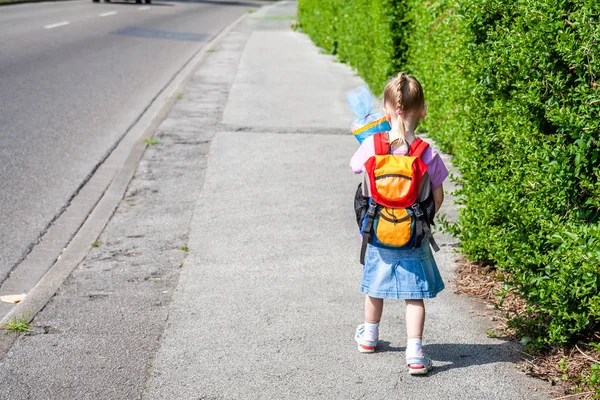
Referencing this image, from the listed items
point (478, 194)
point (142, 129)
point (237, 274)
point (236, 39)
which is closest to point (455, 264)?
point (478, 194)

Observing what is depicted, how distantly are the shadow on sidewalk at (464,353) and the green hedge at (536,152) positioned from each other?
0.50 ft

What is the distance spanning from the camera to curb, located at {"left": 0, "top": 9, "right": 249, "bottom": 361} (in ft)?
14.5

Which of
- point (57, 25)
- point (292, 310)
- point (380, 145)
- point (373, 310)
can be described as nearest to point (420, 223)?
point (380, 145)

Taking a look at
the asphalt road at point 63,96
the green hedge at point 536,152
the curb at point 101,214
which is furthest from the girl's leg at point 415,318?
the asphalt road at point 63,96

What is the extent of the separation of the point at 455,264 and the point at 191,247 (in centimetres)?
170

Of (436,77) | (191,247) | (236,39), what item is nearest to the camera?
(191,247)

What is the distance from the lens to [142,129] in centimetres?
969

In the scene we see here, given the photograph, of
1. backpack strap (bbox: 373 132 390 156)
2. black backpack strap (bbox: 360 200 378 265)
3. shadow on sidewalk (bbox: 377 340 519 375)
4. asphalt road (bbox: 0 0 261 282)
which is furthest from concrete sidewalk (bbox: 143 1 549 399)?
asphalt road (bbox: 0 0 261 282)

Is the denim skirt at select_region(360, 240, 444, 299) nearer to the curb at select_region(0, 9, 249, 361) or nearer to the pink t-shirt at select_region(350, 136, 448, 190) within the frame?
the pink t-shirt at select_region(350, 136, 448, 190)

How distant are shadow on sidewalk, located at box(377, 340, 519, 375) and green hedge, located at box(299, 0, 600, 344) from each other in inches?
6.0

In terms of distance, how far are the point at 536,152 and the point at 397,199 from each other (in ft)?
2.14

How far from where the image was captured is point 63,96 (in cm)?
1159

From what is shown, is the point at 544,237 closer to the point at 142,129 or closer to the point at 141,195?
the point at 141,195

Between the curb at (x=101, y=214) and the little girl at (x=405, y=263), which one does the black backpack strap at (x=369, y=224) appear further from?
the curb at (x=101, y=214)
